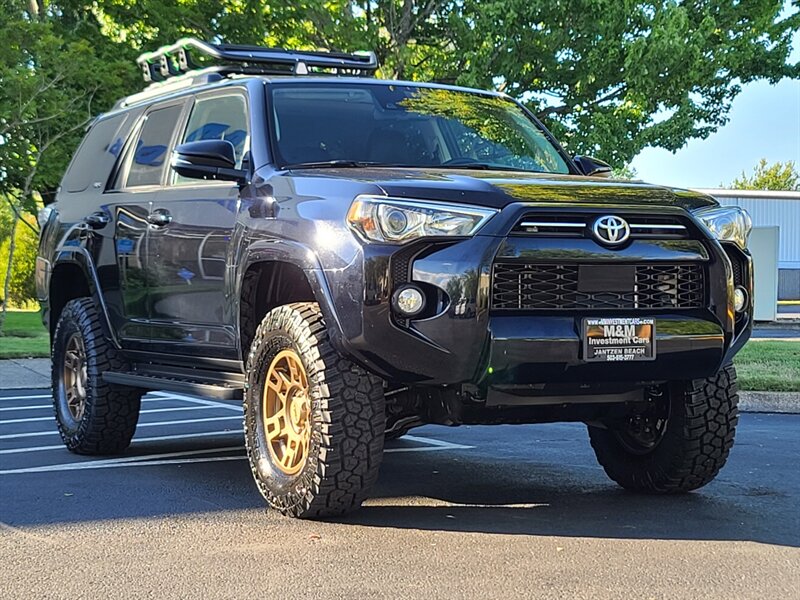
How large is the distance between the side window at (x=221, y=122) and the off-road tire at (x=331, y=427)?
4.44ft

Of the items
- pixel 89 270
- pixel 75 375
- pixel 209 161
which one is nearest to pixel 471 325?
pixel 209 161

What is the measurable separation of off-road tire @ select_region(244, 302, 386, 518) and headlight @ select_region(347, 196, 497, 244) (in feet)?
1.70

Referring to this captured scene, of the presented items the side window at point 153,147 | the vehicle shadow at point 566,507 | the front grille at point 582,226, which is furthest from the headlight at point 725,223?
the side window at point 153,147

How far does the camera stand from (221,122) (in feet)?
20.6

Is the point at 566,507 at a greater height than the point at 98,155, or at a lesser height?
lesser

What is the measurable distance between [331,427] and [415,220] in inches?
35.8

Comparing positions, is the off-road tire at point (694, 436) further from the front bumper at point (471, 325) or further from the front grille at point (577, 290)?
the front bumper at point (471, 325)

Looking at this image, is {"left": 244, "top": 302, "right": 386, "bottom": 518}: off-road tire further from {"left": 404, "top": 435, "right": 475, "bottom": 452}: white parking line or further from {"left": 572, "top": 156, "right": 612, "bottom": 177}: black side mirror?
{"left": 404, "top": 435, "right": 475, "bottom": 452}: white parking line

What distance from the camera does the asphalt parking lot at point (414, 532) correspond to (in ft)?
13.1

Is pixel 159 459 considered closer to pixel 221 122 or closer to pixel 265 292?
pixel 265 292

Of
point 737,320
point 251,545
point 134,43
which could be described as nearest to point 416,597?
point 251,545

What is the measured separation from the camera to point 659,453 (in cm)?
563

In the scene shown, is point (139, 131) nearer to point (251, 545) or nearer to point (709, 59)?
point (251, 545)

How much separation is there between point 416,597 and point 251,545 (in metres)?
1.00
